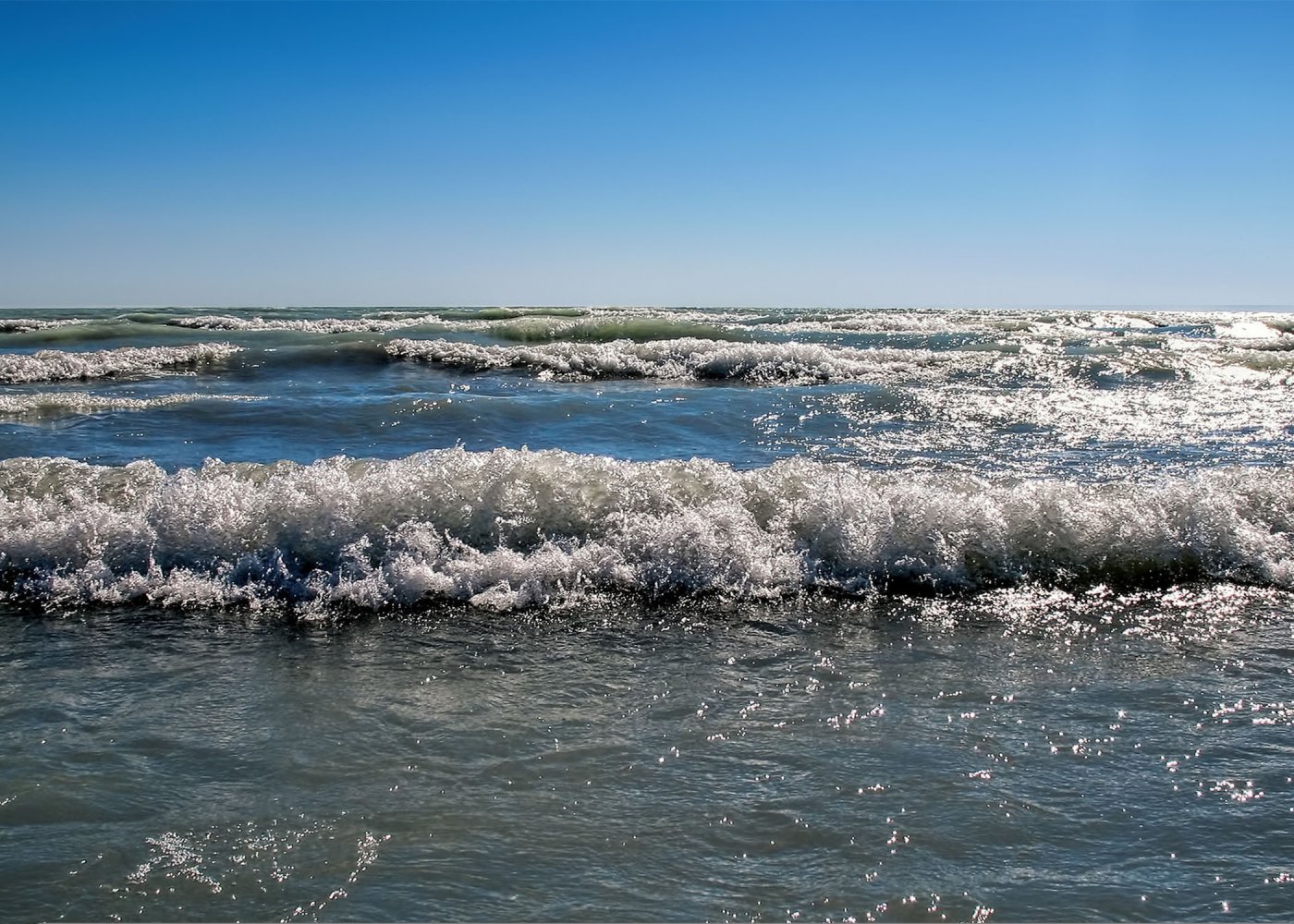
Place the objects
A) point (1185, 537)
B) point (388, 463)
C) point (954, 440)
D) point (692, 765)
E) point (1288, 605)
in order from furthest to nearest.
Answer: point (954, 440) → point (388, 463) → point (1185, 537) → point (1288, 605) → point (692, 765)

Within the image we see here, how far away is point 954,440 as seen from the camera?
9.84m

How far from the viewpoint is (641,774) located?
2.89m

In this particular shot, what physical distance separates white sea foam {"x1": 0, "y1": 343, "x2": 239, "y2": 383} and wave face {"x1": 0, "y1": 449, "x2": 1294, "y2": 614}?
1166 cm

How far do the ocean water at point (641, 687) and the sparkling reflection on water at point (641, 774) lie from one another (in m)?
0.01

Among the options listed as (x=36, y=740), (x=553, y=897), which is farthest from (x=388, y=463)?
(x=553, y=897)

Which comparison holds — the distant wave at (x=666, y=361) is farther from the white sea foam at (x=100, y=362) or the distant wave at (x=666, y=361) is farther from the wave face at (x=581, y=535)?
the wave face at (x=581, y=535)

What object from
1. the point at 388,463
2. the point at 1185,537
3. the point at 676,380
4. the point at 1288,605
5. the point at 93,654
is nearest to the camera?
the point at 93,654

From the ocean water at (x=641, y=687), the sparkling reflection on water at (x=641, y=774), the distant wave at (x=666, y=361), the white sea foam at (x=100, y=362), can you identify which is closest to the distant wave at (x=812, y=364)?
the distant wave at (x=666, y=361)

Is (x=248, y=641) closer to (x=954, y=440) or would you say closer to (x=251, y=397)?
(x=954, y=440)

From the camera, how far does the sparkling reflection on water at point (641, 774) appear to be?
232 cm

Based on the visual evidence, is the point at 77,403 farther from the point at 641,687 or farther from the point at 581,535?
the point at 641,687

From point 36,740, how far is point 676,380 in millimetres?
14158

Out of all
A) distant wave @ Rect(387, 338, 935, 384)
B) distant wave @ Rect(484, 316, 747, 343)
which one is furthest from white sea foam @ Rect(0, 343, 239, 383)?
distant wave @ Rect(484, 316, 747, 343)

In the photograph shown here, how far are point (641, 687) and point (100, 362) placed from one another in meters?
16.9
